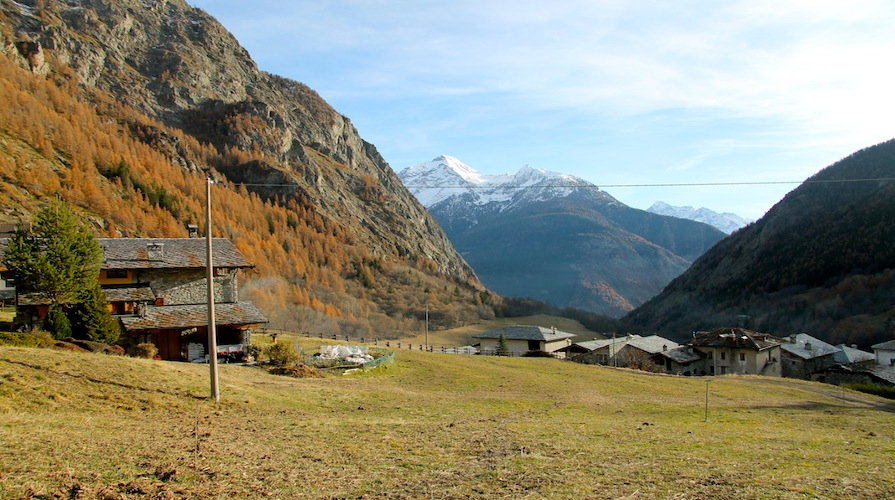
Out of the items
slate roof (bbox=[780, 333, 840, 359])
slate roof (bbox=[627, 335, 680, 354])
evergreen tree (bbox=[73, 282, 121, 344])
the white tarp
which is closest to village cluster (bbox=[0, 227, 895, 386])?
slate roof (bbox=[627, 335, 680, 354])

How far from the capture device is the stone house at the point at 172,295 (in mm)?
37812

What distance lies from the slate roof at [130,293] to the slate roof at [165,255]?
1.47 metres

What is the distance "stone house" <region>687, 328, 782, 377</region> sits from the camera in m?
71.2

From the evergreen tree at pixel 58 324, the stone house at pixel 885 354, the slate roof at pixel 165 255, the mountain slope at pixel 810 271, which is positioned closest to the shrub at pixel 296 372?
the evergreen tree at pixel 58 324

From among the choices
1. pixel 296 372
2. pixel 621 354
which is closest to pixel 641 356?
pixel 621 354

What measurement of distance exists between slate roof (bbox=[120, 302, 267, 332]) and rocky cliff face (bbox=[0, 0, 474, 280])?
10771cm

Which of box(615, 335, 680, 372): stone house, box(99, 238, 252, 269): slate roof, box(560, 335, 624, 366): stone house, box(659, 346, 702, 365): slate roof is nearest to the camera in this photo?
box(99, 238, 252, 269): slate roof

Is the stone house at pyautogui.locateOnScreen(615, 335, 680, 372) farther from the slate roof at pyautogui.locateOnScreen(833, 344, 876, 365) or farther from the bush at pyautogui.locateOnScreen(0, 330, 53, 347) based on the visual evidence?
the bush at pyautogui.locateOnScreen(0, 330, 53, 347)

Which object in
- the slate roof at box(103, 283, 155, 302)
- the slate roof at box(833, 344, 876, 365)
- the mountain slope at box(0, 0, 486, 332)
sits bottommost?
the slate roof at box(833, 344, 876, 365)

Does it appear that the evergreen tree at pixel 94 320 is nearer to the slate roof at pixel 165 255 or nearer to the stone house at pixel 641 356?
the slate roof at pixel 165 255

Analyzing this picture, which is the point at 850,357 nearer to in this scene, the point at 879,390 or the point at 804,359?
the point at 804,359

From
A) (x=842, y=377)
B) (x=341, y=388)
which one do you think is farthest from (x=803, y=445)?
(x=842, y=377)

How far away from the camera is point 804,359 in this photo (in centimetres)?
7619

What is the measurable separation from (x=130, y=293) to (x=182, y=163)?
397 ft
